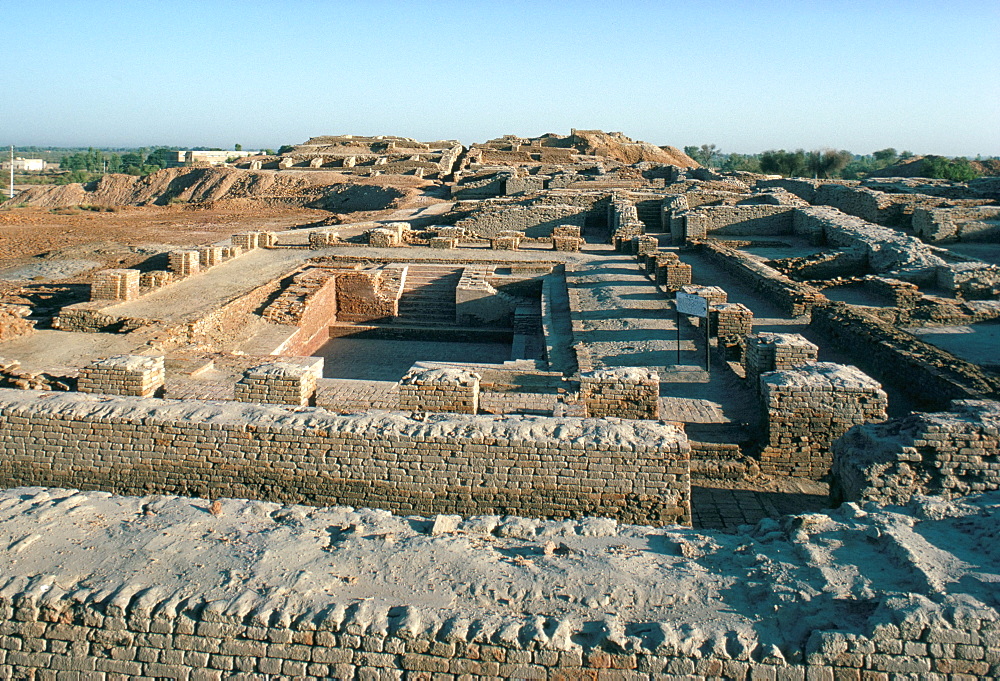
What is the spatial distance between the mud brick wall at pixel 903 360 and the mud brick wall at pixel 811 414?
55.4 inches

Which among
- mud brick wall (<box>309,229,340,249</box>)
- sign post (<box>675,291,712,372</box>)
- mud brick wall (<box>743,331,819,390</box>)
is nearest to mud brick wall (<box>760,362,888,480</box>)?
mud brick wall (<box>743,331,819,390</box>)

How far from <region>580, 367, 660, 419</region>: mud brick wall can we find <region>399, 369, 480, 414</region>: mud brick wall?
1.04m

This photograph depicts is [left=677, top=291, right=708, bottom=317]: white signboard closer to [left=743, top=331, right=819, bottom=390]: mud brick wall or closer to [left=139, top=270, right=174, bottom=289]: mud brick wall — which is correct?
[left=743, top=331, right=819, bottom=390]: mud brick wall

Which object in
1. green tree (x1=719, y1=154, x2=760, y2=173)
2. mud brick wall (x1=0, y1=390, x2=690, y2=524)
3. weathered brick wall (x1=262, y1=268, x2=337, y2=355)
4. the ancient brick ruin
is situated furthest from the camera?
green tree (x1=719, y1=154, x2=760, y2=173)

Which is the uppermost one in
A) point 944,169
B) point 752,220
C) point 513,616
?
point 944,169

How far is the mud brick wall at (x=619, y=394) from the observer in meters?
6.66

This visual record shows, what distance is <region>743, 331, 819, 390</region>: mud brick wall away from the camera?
25.3 ft

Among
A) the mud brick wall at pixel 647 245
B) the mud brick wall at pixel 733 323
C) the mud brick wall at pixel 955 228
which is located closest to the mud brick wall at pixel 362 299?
the mud brick wall at pixel 647 245

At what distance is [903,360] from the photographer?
848cm

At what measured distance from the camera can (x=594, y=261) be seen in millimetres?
16562

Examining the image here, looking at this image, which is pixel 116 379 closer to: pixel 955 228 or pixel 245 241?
pixel 245 241

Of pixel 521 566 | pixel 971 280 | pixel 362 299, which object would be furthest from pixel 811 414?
pixel 362 299

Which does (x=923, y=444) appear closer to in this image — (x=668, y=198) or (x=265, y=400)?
(x=265, y=400)

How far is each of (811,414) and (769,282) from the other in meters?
6.72
